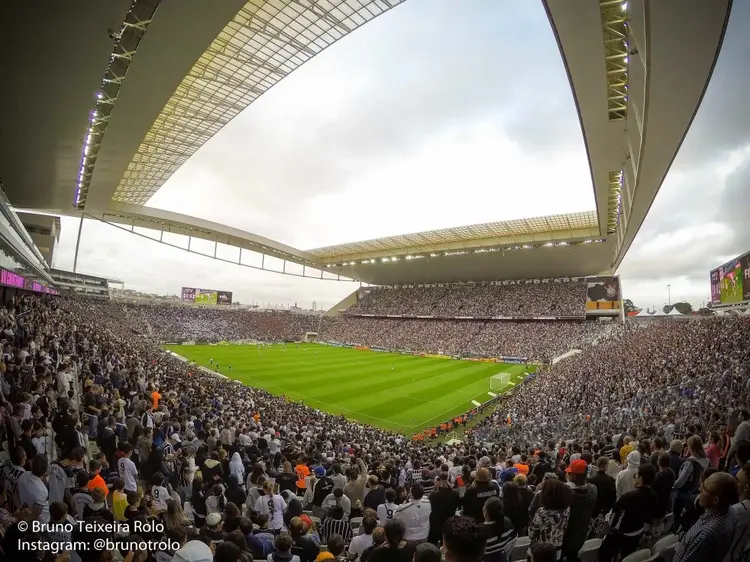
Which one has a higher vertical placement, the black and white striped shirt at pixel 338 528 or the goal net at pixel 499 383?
the black and white striped shirt at pixel 338 528

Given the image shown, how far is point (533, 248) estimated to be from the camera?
151 feet

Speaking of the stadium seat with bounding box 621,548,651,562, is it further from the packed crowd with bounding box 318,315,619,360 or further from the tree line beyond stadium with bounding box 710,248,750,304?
the packed crowd with bounding box 318,315,619,360

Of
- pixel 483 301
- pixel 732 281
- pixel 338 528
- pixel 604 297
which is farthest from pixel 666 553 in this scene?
pixel 483 301

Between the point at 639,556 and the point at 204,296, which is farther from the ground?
the point at 204,296

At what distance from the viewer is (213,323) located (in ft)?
218

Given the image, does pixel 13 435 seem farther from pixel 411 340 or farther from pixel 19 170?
pixel 411 340

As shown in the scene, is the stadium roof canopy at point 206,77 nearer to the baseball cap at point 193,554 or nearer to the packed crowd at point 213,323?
the baseball cap at point 193,554

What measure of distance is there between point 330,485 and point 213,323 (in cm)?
6495

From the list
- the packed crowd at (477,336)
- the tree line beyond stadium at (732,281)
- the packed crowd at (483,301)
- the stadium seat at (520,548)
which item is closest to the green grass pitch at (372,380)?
the packed crowd at (477,336)

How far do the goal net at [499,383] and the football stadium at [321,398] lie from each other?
498 millimetres

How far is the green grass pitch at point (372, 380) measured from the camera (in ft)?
81.2

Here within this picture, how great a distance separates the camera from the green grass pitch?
24750 mm

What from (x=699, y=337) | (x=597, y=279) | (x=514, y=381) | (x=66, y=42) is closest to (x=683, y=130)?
(x=699, y=337)

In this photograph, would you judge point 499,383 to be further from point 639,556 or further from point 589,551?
point 639,556
